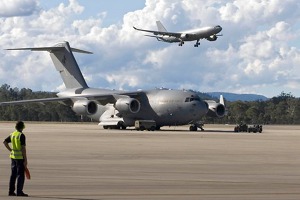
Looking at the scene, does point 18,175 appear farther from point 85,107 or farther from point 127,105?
point 85,107

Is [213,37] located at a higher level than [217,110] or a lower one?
higher

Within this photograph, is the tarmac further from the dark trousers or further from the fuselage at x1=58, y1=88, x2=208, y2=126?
the fuselage at x1=58, y1=88, x2=208, y2=126

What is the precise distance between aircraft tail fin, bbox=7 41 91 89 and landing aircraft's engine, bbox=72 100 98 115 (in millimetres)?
6727

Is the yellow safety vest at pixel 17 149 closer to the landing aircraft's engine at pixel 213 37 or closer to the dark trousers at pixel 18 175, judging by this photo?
the dark trousers at pixel 18 175

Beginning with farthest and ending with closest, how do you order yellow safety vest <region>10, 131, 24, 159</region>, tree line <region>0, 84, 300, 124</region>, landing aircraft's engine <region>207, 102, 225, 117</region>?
tree line <region>0, 84, 300, 124</region> → landing aircraft's engine <region>207, 102, 225, 117</region> → yellow safety vest <region>10, 131, 24, 159</region>

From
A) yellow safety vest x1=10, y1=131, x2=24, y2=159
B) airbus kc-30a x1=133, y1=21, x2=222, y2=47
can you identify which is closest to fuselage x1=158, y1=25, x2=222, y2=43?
airbus kc-30a x1=133, y1=21, x2=222, y2=47

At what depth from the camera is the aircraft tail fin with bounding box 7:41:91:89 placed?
84250mm

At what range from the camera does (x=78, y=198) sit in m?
18.7

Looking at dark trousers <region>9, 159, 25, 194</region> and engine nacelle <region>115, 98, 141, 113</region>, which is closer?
dark trousers <region>9, 159, 25, 194</region>

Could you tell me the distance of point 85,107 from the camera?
7644 centimetres

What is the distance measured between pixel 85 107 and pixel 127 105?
4.46 meters

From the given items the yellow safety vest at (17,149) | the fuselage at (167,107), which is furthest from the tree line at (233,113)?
the yellow safety vest at (17,149)

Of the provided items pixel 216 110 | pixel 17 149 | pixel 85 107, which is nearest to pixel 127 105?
pixel 85 107

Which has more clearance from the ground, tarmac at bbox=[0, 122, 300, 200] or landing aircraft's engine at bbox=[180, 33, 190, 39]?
landing aircraft's engine at bbox=[180, 33, 190, 39]
